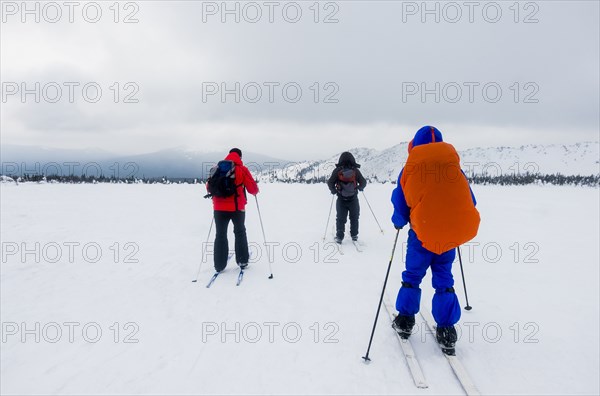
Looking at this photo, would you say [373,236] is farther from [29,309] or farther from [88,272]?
[29,309]

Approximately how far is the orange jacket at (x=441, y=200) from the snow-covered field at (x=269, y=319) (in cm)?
154

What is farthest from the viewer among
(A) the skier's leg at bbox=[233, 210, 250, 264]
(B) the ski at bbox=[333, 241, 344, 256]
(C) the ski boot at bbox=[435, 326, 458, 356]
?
(B) the ski at bbox=[333, 241, 344, 256]

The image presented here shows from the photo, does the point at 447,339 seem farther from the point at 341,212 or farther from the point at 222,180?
the point at 341,212

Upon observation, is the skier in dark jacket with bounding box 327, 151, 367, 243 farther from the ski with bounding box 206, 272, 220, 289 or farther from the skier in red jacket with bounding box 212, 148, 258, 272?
the ski with bounding box 206, 272, 220, 289

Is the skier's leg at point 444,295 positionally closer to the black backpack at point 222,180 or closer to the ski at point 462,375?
the ski at point 462,375

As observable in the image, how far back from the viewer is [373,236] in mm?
9812

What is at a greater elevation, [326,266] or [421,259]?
[421,259]

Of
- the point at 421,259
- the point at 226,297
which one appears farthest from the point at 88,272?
A: the point at 421,259

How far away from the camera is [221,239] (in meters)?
6.37

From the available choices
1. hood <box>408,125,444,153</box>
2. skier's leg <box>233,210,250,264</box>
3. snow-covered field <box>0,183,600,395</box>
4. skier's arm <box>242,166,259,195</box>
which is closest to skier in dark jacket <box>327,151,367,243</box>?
snow-covered field <box>0,183,600,395</box>

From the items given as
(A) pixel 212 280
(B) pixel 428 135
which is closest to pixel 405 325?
(B) pixel 428 135

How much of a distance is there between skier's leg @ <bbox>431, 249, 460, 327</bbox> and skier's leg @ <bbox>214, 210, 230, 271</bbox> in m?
4.17

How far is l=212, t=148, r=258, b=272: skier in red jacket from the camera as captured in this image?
621 cm

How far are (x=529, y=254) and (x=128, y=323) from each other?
907cm
